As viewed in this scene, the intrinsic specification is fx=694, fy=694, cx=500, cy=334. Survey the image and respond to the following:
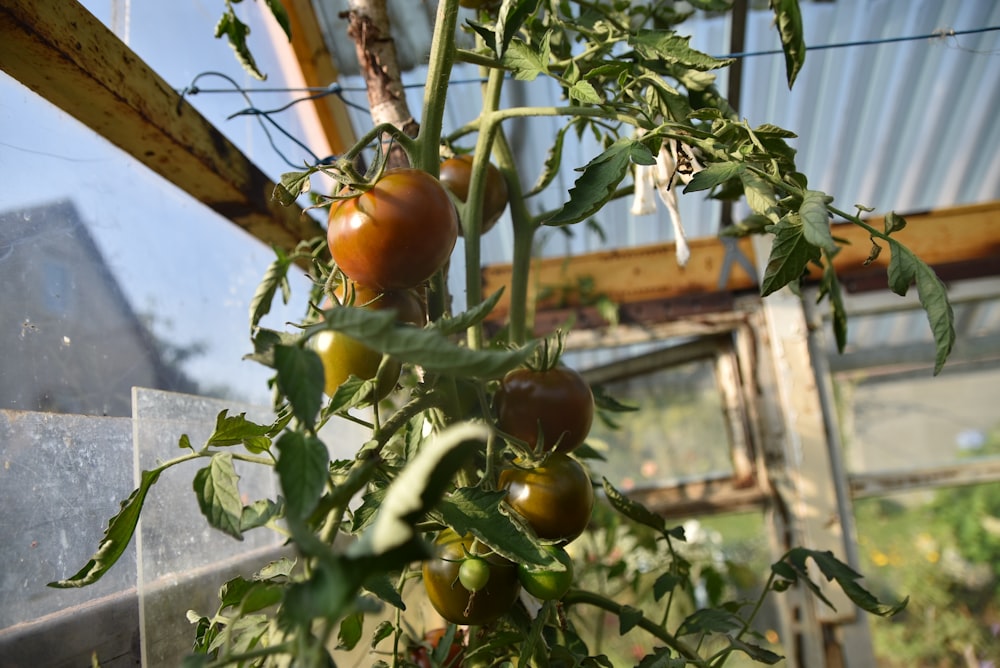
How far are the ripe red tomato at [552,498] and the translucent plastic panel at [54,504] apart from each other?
332 millimetres

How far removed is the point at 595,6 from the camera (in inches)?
27.9

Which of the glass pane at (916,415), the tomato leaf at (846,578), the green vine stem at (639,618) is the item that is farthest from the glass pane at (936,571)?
the green vine stem at (639,618)

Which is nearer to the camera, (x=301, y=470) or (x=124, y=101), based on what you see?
(x=301, y=470)

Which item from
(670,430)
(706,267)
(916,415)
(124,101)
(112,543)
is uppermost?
(124,101)

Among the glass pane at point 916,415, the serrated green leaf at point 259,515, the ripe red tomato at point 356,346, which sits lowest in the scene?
the glass pane at point 916,415

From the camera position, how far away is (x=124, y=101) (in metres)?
0.66

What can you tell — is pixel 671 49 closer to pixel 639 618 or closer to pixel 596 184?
pixel 596 184

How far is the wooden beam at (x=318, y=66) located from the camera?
51.0 inches

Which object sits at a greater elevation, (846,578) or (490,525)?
(490,525)

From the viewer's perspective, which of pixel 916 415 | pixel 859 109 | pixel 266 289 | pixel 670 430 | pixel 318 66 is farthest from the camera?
pixel 916 415

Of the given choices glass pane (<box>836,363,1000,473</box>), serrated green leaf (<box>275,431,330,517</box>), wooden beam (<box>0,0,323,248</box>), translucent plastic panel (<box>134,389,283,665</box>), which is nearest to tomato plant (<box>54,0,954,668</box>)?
serrated green leaf (<box>275,431,330,517</box>)

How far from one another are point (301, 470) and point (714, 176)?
31cm

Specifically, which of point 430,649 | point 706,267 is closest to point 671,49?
point 430,649

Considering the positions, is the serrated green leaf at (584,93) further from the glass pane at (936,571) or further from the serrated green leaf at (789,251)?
the glass pane at (936,571)
